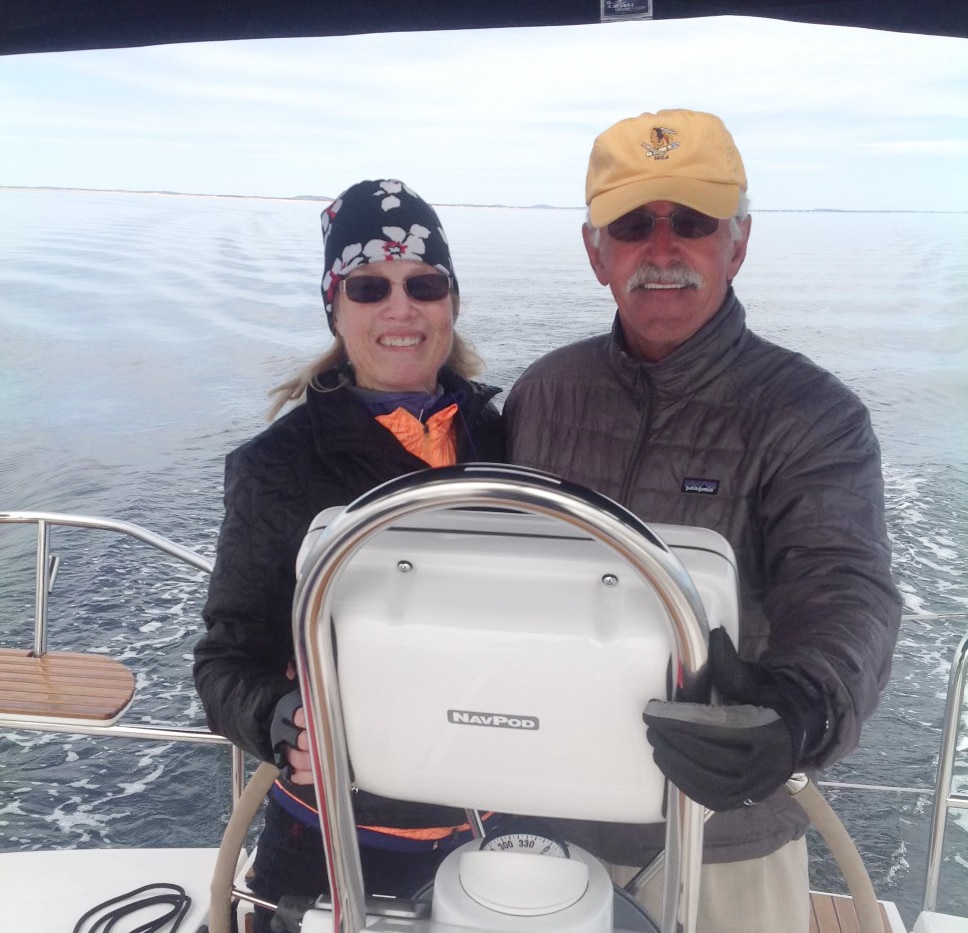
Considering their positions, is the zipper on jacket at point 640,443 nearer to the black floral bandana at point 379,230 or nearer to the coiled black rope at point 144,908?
the black floral bandana at point 379,230

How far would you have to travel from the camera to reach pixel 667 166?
4.30ft

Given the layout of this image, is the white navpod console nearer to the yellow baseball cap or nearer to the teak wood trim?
the yellow baseball cap

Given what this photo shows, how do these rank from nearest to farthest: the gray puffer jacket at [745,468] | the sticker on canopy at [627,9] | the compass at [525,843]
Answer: the compass at [525,843], the gray puffer jacket at [745,468], the sticker on canopy at [627,9]

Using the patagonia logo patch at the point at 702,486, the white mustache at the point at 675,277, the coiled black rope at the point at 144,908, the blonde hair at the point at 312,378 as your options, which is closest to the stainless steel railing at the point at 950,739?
the patagonia logo patch at the point at 702,486

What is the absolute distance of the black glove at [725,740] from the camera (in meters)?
0.58

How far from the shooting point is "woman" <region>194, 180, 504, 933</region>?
1.05m

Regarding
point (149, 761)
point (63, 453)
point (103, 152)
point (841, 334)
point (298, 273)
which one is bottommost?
point (149, 761)

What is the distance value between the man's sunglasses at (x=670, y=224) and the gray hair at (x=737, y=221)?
0.12 feet

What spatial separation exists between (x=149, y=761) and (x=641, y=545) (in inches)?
574

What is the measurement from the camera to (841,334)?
16.1 m

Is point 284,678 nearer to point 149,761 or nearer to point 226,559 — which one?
point 226,559

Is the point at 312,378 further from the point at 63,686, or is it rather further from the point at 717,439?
the point at 63,686

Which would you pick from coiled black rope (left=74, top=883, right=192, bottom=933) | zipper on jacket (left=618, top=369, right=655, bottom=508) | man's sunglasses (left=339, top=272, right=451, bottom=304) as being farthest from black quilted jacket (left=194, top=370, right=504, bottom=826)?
coiled black rope (left=74, top=883, right=192, bottom=933)

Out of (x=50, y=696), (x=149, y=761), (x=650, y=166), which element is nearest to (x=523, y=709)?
(x=650, y=166)
